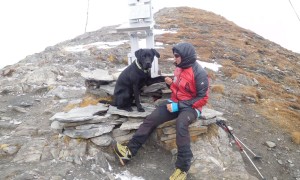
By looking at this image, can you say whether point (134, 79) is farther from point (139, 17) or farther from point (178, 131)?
point (139, 17)

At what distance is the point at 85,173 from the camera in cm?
509

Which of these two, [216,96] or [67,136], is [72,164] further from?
[216,96]

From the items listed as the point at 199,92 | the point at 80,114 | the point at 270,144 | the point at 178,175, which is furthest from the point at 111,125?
the point at 270,144

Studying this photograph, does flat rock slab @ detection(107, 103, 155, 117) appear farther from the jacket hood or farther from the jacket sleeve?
the jacket hood

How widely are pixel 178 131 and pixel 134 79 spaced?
4.80 feet

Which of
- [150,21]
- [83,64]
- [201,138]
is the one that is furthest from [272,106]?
[83,64]

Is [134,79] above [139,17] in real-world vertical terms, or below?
below

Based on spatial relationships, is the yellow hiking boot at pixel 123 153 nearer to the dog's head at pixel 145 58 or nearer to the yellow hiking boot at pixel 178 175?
the yellow hiking boot at pixel 178 175

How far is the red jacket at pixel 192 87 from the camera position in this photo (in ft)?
17.5

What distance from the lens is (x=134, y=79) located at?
18.9 ft

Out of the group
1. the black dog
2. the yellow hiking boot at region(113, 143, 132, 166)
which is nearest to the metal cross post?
the black dog

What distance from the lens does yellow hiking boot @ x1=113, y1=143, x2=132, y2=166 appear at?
5398 millimetres

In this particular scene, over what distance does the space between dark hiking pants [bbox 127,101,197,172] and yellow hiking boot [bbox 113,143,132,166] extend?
8cm

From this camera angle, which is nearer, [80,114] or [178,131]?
[178,131]
